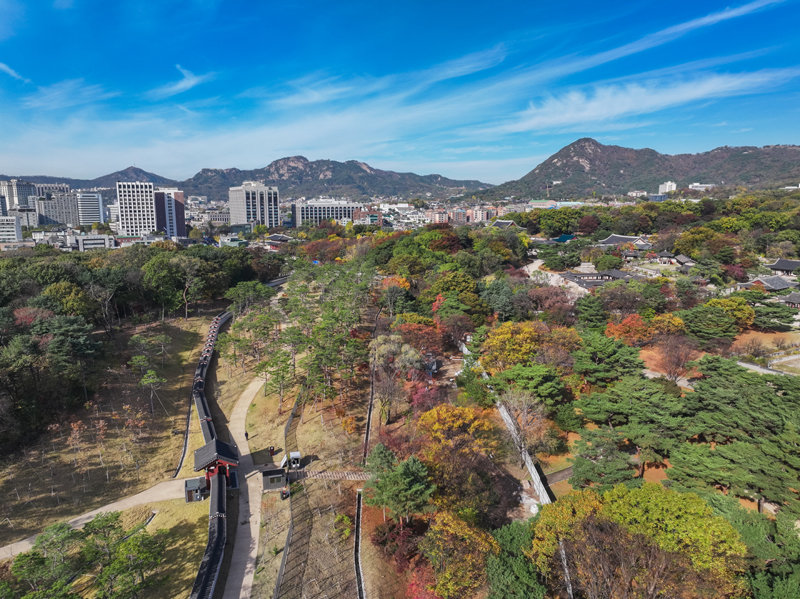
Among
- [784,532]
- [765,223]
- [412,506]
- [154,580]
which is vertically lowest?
[154,580]

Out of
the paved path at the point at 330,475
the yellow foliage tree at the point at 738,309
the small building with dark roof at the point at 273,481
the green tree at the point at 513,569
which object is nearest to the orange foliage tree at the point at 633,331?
the yellow foliage tree at the point at 738,309

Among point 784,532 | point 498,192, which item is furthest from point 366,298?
point 498,192

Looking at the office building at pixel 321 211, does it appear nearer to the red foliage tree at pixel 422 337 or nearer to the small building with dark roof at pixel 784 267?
the small building with dark roof at pixel 784 267

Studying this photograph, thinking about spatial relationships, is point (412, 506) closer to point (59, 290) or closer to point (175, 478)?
point (175, 478)

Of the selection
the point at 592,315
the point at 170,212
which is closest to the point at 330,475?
the point at 592,315

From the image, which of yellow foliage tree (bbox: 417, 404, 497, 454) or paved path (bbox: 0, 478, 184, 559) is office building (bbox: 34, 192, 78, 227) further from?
yellow foliage tree (bbox: 417, 404, 497, 454)

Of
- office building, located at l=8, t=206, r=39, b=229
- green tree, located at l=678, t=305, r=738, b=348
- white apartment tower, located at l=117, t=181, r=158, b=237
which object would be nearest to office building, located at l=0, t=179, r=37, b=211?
office building, located at l=8, t=206, r=39, b=229
